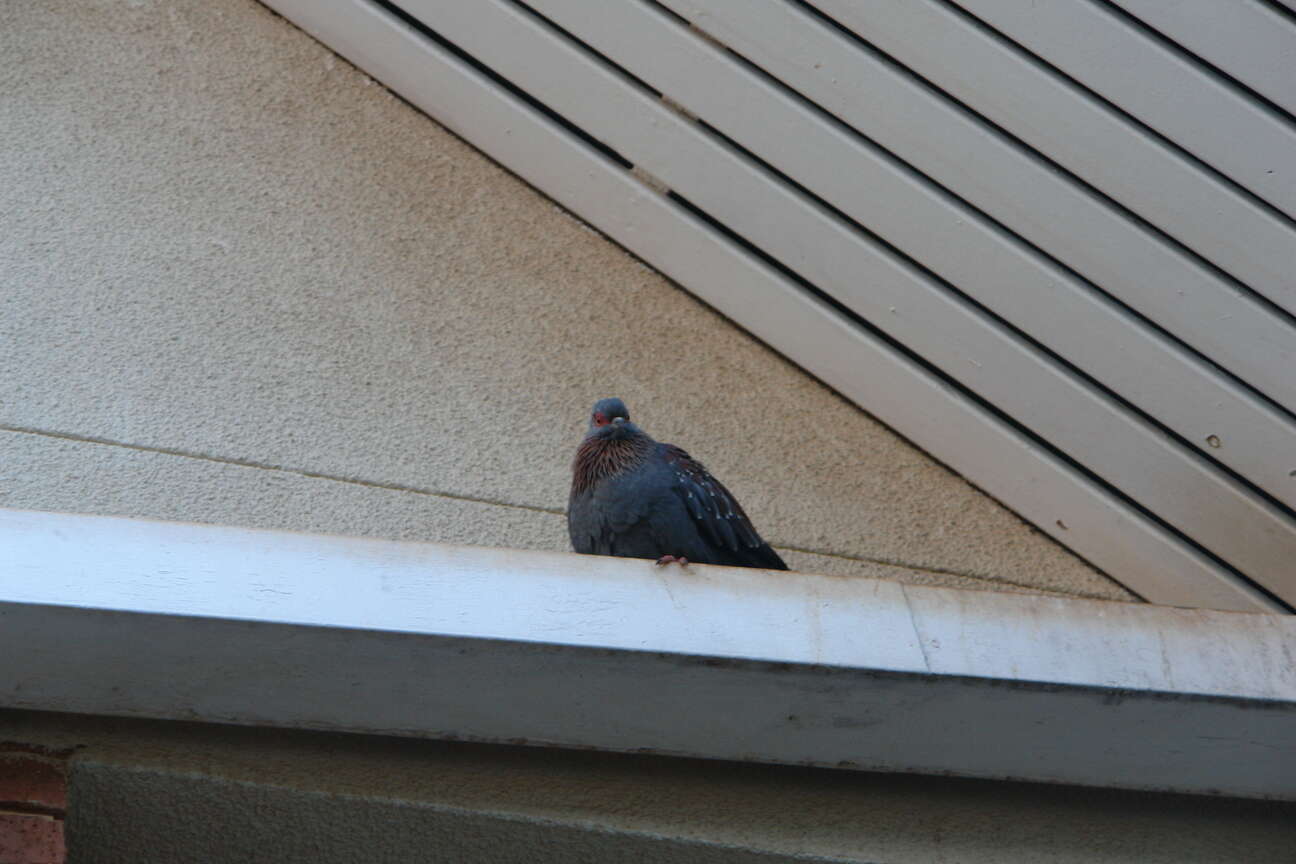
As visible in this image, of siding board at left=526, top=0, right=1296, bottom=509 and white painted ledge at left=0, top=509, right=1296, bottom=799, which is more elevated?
siding board at left=526, top=0, right=1296, bottom=509

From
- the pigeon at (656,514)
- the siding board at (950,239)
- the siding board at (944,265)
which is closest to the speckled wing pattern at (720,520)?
the pigeon at (656,514)

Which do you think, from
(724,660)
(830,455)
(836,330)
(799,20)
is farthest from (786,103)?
(724,660)

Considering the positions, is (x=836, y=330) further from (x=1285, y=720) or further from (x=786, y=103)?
(x=1285, y=720)

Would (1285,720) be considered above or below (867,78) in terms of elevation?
below

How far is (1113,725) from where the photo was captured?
189 centimetres

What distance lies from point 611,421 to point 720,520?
1.14 feet

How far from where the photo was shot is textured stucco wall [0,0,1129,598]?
2842 millimetres

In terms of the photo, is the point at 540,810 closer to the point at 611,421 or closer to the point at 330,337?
the point at 611,421

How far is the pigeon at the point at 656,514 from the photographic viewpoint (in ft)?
8.95

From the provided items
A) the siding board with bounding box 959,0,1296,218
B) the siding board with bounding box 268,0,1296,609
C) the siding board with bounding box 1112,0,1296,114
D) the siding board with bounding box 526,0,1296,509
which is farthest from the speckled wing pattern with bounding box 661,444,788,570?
the siding board with bounding box 1112,0,1296,114

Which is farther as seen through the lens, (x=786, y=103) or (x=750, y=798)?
(x=786, y=103)

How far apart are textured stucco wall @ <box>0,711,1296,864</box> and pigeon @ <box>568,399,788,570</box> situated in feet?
2.46

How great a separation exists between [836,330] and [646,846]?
149cm

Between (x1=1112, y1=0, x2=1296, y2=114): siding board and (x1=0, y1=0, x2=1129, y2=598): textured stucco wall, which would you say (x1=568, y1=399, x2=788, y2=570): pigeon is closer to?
(x1=0, y1=0, x2=1129, y2=598): textured stucco wall
